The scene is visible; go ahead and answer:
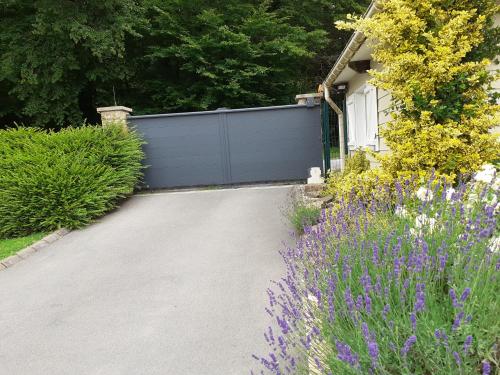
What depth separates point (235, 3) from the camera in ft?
60.0

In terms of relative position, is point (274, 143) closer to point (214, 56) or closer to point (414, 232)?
point (214, 56)

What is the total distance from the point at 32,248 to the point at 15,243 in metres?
0.61

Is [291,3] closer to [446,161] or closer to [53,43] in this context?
[53,43]

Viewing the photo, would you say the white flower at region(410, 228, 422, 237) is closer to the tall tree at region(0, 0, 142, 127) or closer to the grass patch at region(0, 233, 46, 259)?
the grass patch at region(0, 233, 46, 259)

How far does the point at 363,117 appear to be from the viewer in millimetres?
8750

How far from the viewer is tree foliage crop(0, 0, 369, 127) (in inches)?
580

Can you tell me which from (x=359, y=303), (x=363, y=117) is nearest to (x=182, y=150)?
(x=363, y=117)

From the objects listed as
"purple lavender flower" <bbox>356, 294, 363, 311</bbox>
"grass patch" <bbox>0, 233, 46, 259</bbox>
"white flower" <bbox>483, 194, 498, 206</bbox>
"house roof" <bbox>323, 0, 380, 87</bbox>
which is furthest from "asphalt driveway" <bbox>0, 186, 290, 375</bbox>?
"house roof" <bbox>323, 0, 380, 87</bbox>

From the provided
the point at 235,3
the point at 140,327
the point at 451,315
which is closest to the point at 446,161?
the point at 451,315

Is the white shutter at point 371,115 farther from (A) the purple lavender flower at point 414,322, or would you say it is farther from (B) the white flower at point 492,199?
(A) the purple lavender flower at point 414,322

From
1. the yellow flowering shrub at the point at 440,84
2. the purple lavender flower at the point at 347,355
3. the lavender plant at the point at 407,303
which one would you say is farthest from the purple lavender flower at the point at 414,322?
the yellow flowering shrub at the point at 440,84

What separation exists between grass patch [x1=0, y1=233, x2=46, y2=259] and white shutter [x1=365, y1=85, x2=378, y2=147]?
20.9 ft

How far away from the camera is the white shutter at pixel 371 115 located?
23.9 feet

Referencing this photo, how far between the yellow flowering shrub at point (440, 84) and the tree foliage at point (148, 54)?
12.1 m
